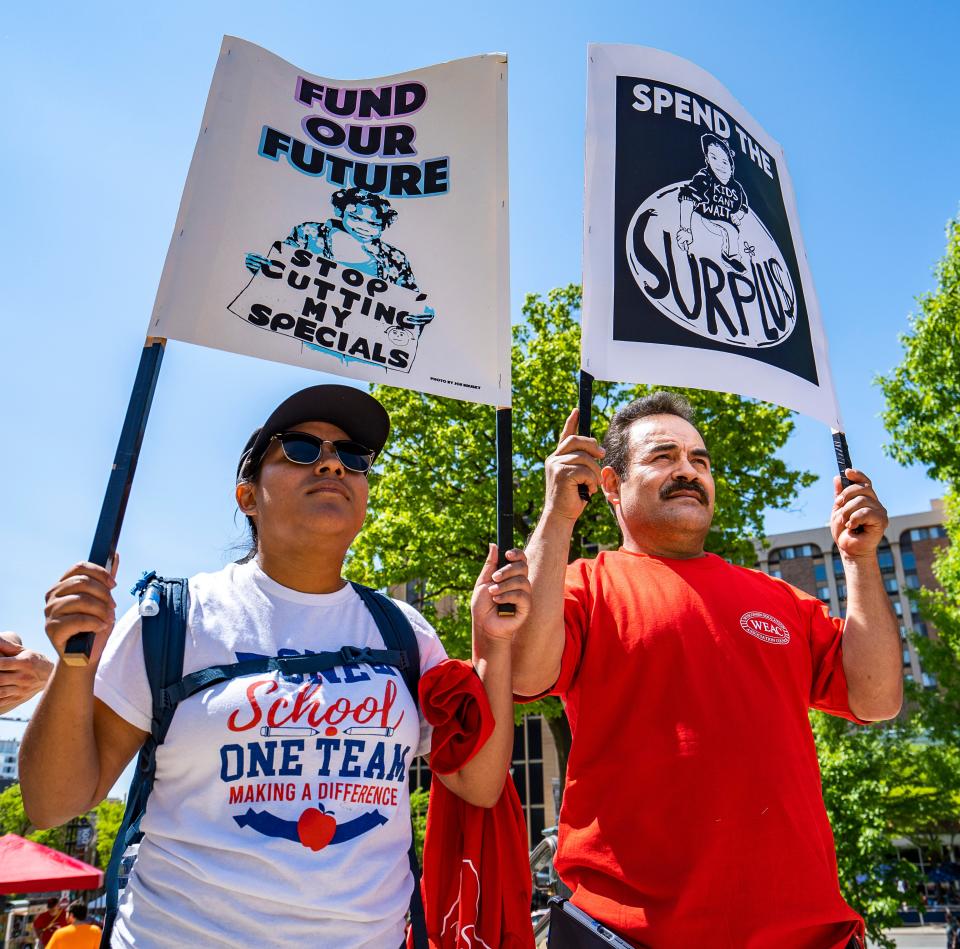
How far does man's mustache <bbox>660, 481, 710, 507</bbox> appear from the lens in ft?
9.66

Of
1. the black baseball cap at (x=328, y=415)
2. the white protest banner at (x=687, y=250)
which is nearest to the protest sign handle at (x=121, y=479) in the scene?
the black baseball cap at (x=328, y=415)

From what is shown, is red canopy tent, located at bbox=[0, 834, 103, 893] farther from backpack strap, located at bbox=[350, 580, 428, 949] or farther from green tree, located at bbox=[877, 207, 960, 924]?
green tree, located at bbox=[877, 207, 960, 924]

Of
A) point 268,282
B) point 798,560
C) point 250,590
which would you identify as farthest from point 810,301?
point 798,560

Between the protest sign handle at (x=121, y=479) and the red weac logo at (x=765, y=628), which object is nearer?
the protest sign handle at (x=121, y=479)

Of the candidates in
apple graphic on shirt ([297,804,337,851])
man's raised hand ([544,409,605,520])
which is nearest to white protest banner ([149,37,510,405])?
man's raised hand ([544,409,605,520])

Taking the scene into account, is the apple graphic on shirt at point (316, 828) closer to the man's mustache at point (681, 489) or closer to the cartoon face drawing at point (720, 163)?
the man's mustache at point (681, 489)

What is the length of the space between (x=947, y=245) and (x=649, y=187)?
13.7m

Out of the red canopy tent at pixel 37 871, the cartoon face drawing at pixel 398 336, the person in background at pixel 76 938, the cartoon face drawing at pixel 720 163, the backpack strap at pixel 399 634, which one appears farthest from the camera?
the red canopy tent at pixel 37 871

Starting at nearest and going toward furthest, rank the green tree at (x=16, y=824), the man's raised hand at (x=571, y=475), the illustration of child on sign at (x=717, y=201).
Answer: the man's raised hand at (x=571, y=475) → the illustration of child on sign at (x=717, y=201) → the green tree at (x=16, y=824)

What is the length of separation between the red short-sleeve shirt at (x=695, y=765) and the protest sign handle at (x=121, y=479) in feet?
4.41

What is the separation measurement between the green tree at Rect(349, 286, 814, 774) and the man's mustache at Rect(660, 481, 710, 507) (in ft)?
34.5

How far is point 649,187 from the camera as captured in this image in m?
3.16

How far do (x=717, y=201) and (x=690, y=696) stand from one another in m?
2.00

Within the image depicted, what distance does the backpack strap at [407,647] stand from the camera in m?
2.14
